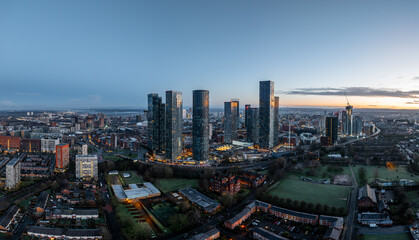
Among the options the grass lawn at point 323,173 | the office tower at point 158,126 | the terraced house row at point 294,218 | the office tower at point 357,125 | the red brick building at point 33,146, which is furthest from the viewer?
the office tower at point 357,125

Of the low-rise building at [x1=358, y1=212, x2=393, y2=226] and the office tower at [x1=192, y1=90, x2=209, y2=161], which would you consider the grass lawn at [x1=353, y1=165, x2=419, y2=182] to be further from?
the office tower at [x1=192, y1=90, x2=209, y2=161]

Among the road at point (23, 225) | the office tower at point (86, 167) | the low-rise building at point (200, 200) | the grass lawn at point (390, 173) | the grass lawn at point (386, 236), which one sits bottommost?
the road at point (23, 225)

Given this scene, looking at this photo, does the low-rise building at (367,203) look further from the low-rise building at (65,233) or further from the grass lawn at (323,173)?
the low-rise building at (65,233)

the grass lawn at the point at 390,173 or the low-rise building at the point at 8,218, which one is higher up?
the grass lawn at the point at 390,173

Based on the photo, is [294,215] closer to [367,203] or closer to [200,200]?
[367,203]

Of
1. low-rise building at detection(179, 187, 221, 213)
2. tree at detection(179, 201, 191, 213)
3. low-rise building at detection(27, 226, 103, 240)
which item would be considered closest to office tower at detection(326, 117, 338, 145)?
low-rise building at detection(179, 187, 221, 213)

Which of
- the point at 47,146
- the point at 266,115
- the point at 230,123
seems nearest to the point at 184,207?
the point at 266,115

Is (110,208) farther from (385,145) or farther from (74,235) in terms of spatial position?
(385,145)

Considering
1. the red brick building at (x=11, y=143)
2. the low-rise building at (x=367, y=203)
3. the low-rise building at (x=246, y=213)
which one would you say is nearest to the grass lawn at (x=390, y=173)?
the low-rise building at (x=367, y=203)
